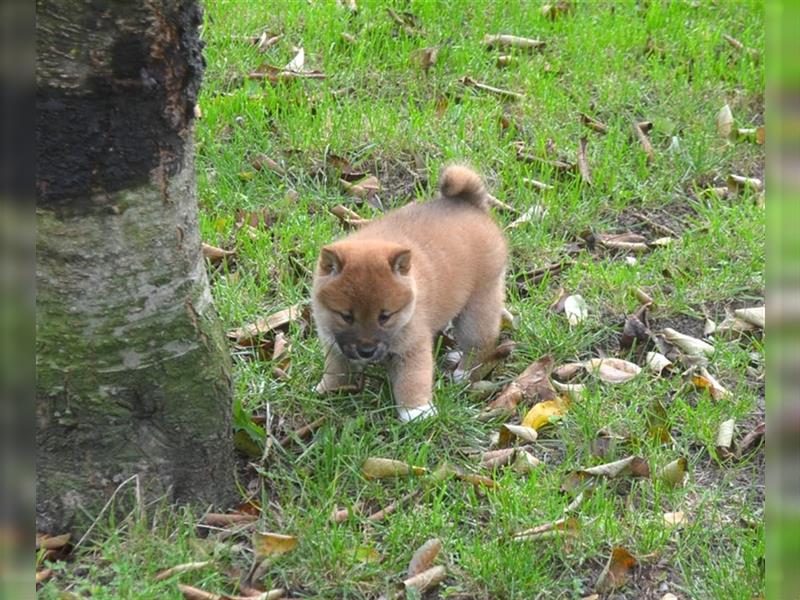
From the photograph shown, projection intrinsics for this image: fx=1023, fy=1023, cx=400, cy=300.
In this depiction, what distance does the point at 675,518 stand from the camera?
10.3 feet

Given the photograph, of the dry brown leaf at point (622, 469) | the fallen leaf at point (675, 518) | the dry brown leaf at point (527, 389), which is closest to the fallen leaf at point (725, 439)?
the dry brown leaf at point (622, 469)

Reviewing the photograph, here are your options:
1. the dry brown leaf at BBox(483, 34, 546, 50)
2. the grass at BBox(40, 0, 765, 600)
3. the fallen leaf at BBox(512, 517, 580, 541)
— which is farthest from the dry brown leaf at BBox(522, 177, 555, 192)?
the fallen leaf at BBox(512, 517, 580, 541)

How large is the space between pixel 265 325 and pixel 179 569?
1.45 meters

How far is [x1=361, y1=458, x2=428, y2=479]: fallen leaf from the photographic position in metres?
3.22

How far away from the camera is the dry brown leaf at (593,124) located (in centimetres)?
559

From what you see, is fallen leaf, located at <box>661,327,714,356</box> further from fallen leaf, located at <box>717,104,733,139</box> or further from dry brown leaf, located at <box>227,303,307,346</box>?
fallen leaf, located at <box>717,104,733,139</box>

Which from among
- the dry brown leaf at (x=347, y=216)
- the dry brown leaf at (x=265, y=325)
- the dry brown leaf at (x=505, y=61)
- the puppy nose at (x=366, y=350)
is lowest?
the dry brown leaf at (x=265, y=325)

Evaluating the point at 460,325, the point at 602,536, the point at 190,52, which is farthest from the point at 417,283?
the point at 190,52

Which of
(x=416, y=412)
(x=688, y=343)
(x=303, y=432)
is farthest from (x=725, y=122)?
(x=303, y=432)

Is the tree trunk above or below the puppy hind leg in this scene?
above

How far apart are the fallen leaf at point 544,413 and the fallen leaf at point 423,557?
32.5 inches

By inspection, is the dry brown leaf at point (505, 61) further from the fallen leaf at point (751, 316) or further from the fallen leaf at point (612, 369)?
the fallen leaf at point (612, 369)

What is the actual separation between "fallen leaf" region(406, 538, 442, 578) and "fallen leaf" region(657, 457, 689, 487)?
34.1 inches

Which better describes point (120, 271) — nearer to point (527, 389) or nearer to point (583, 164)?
point (527, 389)
